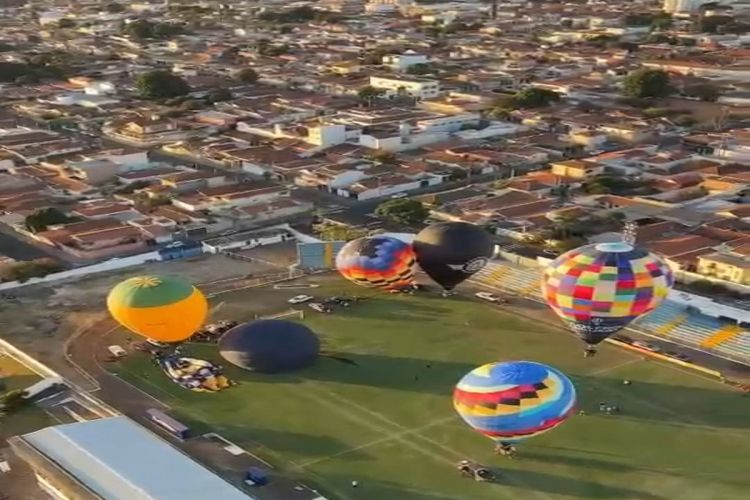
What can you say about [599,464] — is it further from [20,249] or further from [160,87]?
[160,87]

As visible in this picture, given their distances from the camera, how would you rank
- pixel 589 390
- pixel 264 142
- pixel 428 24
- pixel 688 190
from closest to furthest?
1. pixel 589 390
2. pixel 688 190
3. pixel 264 142
4. pixel 428 24

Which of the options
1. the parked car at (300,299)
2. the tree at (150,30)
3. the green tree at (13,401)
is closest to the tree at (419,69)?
the tree at (150,30)

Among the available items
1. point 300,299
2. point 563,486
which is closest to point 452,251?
point 300,299

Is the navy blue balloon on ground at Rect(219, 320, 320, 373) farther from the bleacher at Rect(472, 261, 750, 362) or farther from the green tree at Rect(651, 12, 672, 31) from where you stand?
the green tree at Rect(651, 12, 672, 31)

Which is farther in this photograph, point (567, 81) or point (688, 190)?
point (567, 81)

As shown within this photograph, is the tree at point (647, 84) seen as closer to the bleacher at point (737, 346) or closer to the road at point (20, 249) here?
the bleacher at point (737, 346)

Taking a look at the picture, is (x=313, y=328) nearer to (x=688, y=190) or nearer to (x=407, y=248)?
(x=407, y=248)

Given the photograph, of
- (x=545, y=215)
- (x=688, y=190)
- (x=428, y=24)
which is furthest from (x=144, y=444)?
(x=428, y=24)

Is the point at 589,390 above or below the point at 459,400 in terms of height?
below
